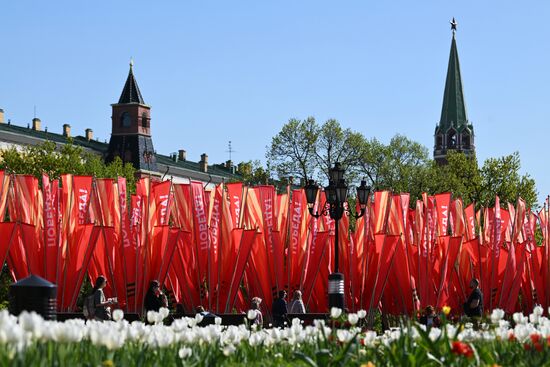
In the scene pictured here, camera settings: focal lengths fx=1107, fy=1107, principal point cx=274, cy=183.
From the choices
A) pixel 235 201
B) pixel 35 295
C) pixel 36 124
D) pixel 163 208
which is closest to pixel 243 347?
pixel 35 295

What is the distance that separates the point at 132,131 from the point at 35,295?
111 metres

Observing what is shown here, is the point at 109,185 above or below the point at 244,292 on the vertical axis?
above

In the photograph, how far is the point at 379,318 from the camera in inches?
1547

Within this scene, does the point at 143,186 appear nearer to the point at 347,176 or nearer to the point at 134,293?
the point at 134,293

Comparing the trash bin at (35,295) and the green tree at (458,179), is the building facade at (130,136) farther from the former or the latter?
the trash bin at (35,295)

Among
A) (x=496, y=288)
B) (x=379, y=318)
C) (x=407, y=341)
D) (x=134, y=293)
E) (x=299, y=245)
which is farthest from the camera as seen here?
(x=379, y=318)

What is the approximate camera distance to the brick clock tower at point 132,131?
121 meters

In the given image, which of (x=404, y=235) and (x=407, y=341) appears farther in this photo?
(x=404, y=235)

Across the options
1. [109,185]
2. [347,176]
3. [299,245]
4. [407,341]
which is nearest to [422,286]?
[299,245]

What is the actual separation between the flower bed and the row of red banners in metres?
18.2

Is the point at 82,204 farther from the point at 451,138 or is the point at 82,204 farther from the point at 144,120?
the point at 451,138

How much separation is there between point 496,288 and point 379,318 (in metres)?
4.81

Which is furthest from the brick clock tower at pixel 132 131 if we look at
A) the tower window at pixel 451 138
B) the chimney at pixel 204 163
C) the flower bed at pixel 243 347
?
the flower bed at pixel 243 347

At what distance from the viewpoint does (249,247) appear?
31547 millimetres
